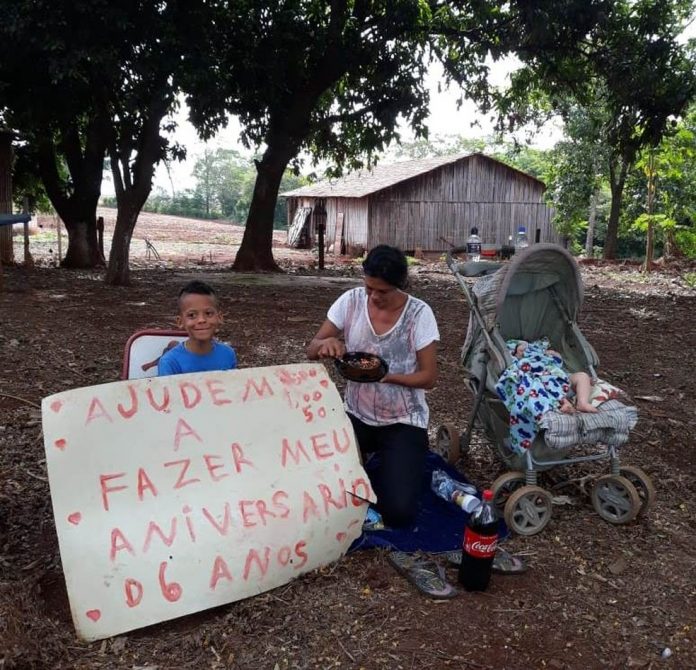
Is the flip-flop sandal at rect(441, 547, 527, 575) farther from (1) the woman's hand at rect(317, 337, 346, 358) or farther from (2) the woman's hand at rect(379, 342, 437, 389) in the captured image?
(1) the woman's hand at rect(317, 337, 346, 358)

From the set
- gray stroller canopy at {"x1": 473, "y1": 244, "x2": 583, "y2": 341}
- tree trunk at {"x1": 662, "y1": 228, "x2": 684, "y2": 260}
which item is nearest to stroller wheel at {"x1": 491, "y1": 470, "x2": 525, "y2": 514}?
gray stroller canopy at {"x1": 473, "y1": 244, "x2": 583, "y2": 341}

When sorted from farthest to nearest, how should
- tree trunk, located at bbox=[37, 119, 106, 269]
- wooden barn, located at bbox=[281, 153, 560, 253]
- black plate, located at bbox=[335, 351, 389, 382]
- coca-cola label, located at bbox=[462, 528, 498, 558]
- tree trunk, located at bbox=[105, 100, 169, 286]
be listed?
wooden barn, located at bbox=[281, 153, 560, 253], tree trunk, located at bbox=[37, 119, 106, 269], tree trunk, located at bbox=[105, 100, 169, 286], black plate, located at bbox=[335, 351, 389, 382], coca-cola label, located at bbox=[462, 528, 498, 558]

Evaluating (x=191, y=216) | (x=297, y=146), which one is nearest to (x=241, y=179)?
(x=191, y=216)

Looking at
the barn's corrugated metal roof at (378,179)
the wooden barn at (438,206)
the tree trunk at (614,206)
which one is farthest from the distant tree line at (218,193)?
the tree trunk at (614,206)

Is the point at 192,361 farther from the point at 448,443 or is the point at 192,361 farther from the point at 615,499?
the point at 615,499

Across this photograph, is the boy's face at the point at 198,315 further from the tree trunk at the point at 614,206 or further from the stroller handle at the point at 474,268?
the tree trunk at the point at 614,206

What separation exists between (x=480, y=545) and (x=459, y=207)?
25.5 meters

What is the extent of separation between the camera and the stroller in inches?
139

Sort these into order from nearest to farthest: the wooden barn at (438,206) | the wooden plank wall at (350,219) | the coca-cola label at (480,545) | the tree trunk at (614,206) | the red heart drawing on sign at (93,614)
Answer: the red heart drawing on sign at (93,614), the coca-cola label at (480,545), the tree trunk at (614,206), the wooden barn at (438,206), the wooden plank wall at (350,219)

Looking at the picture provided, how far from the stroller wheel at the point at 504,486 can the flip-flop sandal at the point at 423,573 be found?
0.62 metres

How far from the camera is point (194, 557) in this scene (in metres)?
2.68

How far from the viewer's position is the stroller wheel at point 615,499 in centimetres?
362

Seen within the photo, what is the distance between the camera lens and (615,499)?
12.2 feet

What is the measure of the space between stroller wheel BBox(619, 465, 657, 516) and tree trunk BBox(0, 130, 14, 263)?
46.0 feet
